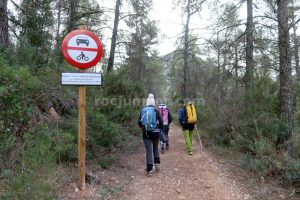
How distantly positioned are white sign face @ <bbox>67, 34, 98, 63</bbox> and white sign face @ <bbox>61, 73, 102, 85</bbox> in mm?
240

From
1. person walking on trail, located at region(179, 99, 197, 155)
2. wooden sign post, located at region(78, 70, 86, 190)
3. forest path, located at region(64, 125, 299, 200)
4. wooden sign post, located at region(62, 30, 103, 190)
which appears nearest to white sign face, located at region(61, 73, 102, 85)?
wooden sign post, located at region(62, 30, 103, 190)

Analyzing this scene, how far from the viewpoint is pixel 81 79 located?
16.2 feet

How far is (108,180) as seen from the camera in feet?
19.4

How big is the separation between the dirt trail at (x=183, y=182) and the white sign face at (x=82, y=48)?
2585mm

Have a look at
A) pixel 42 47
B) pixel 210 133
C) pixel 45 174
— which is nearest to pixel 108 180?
pixel 45 174

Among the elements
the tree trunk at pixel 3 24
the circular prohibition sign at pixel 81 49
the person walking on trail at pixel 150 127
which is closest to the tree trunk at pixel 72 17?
the tree trunk at pixel 3 24

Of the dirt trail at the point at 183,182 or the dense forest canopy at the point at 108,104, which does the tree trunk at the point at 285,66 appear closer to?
the dense forest canopy at the point at 108,104

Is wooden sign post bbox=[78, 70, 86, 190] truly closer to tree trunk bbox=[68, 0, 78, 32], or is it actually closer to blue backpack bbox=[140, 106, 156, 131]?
blue backpack bbox=[140, 106, 156, 131]

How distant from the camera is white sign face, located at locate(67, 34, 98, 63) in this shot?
15.7 feet

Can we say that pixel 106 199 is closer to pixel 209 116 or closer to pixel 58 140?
pixel 58 140

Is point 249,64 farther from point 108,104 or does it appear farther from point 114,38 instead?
point 114,38

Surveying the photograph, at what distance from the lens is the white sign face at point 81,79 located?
15.8ft

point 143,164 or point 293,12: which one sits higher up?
point 293,12

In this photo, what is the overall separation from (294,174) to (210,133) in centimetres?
499
